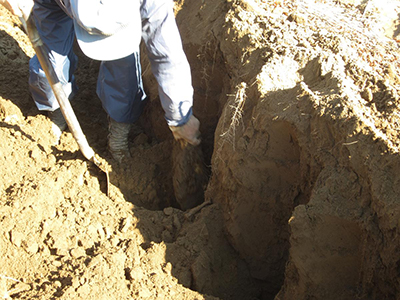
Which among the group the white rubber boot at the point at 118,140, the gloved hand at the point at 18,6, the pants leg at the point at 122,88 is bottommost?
the white rubber boot at the point at 118,140

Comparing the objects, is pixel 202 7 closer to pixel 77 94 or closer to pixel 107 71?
pixel 107 71

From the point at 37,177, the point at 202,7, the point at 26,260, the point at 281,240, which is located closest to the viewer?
the point at 26,260

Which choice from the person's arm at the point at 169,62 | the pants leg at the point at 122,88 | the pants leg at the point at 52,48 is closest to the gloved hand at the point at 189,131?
the person's arm at the point at 169,62

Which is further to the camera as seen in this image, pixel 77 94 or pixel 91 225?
pixel 77 94

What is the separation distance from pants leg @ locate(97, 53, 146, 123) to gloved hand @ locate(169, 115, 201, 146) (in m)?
0.44

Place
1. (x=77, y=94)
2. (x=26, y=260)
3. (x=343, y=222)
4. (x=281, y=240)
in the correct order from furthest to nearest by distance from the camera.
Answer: (x=77, y=94) → (x=281, y=240) → (x=26, y=260) → (x=343, y=222)

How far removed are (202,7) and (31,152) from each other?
1.68 m

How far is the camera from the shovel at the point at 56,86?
226 centimetres

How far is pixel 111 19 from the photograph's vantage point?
5.96 ft

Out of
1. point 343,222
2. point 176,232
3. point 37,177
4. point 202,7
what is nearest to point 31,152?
point 37,177

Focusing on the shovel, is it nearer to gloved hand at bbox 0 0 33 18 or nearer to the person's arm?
gloved hand at bbox 0 0 33 18

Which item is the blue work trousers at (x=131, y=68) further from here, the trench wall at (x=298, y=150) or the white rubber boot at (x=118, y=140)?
the trench wall at (x=298, y=150)

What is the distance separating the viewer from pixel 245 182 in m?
2.22

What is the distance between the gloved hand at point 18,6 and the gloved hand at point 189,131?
3.56 ft
